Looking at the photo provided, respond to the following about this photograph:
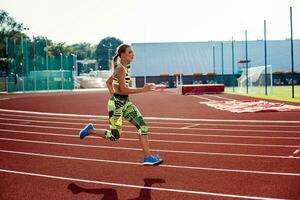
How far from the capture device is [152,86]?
19.1 ft

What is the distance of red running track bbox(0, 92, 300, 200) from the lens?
4891mm

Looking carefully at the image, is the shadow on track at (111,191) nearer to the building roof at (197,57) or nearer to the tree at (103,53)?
the building roof at (197,57)

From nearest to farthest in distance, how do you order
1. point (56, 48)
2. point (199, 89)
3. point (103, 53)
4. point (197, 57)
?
point (199, 89), point (197, 57), point (56, 48), point (103, 53)

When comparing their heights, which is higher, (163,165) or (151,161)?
(151,161)

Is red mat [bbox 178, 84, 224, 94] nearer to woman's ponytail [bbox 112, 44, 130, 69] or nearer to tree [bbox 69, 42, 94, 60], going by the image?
woman's ponytail [bbox 112, 44, 130, 69]

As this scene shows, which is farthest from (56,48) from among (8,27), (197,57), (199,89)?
(199,89)

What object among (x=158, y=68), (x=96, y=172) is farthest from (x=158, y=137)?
(x=158, y=68)

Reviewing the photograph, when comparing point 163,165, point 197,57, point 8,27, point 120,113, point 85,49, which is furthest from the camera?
point 85,49

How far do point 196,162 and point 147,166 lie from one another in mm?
855

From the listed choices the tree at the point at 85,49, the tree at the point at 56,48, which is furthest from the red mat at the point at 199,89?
the tree at the point at 85,49

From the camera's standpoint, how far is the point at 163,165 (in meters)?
6.47

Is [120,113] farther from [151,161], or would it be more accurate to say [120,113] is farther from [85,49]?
[85,49]

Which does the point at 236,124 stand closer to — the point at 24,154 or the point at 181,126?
the point at 181,126

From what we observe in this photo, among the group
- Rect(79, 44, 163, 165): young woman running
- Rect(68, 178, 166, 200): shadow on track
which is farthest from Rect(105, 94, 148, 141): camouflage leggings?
Rect(68, 178, 166, 200): shadow on track
